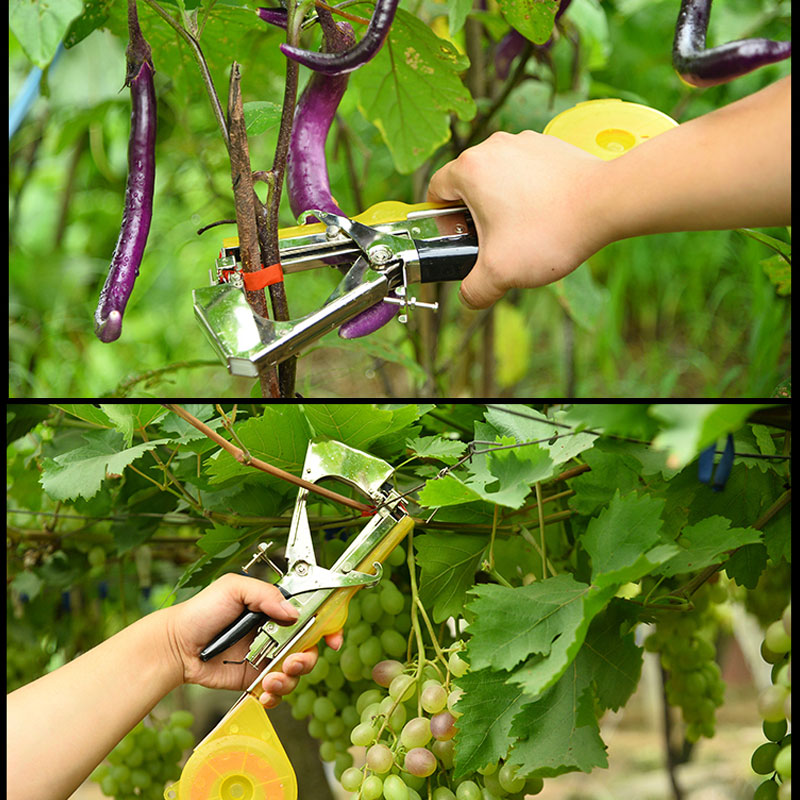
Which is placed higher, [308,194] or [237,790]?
[308,194]

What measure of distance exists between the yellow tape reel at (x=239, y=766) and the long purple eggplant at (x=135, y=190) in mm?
206

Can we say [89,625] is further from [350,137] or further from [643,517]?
[350,137]

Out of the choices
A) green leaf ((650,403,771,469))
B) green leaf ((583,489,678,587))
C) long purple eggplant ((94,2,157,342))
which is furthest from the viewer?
long purple eggplant ((94,2,157,342))

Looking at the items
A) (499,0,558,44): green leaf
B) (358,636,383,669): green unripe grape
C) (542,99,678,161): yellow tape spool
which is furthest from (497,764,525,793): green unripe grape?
(499,0,558,44): green leaf

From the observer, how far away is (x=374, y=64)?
608 millimetres

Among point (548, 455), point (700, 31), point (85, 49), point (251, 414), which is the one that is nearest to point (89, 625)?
point (251, 414)

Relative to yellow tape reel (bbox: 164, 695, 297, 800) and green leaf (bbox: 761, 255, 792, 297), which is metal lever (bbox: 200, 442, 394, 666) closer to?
yellow tape reel (bbox: 164, 695, 297, 800)

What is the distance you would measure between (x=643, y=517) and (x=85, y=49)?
1.12 meters

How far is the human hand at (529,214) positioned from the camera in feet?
1.38

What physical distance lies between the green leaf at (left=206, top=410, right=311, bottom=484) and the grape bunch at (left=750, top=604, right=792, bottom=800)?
248 millimetres

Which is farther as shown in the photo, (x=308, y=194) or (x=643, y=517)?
(x=308, y=194)

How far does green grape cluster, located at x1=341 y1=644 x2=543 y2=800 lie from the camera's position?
39 centimetres

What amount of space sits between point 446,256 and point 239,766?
0.87ft

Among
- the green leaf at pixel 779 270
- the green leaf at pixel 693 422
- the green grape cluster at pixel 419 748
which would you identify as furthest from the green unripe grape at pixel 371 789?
the green leaf at pixel 779 270
